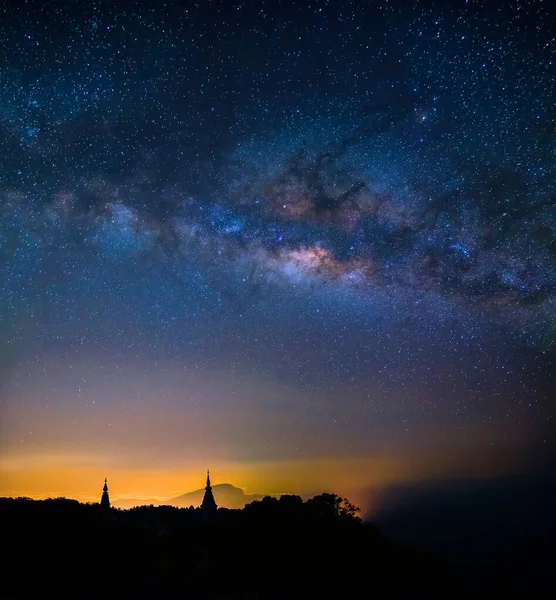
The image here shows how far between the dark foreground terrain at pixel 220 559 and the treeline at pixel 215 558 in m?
0.09

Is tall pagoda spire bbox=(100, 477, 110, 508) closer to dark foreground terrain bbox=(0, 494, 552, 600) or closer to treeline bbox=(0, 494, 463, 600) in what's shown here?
dark foreground terrain bbox=(0, 494, 552, 600)

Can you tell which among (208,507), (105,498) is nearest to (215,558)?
(208,507)

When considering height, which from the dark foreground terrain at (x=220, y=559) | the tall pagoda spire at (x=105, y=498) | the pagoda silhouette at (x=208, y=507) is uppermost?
the tall pagoda spire at (x=105, y=498)

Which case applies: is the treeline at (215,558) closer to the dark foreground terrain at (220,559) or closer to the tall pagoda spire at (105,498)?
the dark foreground terrain at (220,559)

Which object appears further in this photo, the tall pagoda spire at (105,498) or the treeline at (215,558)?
the tall pagoda spire at (105,498)

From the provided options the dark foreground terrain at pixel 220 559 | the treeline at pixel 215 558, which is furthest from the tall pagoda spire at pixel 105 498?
the treeline at pixel 215 558

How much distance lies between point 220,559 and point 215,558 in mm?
432

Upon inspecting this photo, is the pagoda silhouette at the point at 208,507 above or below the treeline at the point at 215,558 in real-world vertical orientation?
above

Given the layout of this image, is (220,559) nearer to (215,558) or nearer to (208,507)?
(215,558)

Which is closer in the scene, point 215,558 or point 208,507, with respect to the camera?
point 215,558

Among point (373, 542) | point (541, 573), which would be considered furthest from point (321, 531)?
point (541, 573)

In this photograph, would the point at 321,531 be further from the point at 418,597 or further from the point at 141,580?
the point at 141,580

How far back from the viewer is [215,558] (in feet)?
128

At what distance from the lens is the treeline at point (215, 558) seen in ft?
95.7
